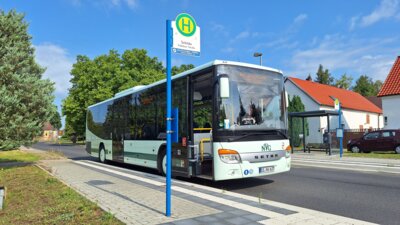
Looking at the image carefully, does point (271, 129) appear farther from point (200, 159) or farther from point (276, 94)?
point (200, 159)

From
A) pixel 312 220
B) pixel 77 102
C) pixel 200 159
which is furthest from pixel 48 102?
pixel 77 102

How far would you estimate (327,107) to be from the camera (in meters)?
40.7

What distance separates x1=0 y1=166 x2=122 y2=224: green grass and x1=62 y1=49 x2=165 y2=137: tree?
38.1 meters

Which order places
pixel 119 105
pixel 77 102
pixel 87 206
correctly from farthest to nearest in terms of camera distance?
pixel 77 102
pixel 119 105
pixel 87 206

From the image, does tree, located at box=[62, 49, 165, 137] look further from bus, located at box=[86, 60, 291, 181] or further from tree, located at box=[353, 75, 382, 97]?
tree, located at box=[353, 75, 382, 97]

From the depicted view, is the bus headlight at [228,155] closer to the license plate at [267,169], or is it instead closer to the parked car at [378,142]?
the license plate at [267,169]

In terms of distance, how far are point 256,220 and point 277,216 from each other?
49 centimetres

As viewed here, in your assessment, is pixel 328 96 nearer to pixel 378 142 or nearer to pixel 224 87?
pixel 378 142

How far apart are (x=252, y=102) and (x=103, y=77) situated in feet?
138

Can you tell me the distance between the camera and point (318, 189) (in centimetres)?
960

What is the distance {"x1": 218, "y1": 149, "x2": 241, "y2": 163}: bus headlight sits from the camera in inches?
351

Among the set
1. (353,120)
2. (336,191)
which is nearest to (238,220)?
(336,191)

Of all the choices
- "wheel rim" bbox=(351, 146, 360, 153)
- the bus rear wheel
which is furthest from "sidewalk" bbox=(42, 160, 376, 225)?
"wheel rim" bbox=(351, 146, 360, 153)

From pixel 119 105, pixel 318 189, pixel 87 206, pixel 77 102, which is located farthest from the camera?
pixel 77 102
